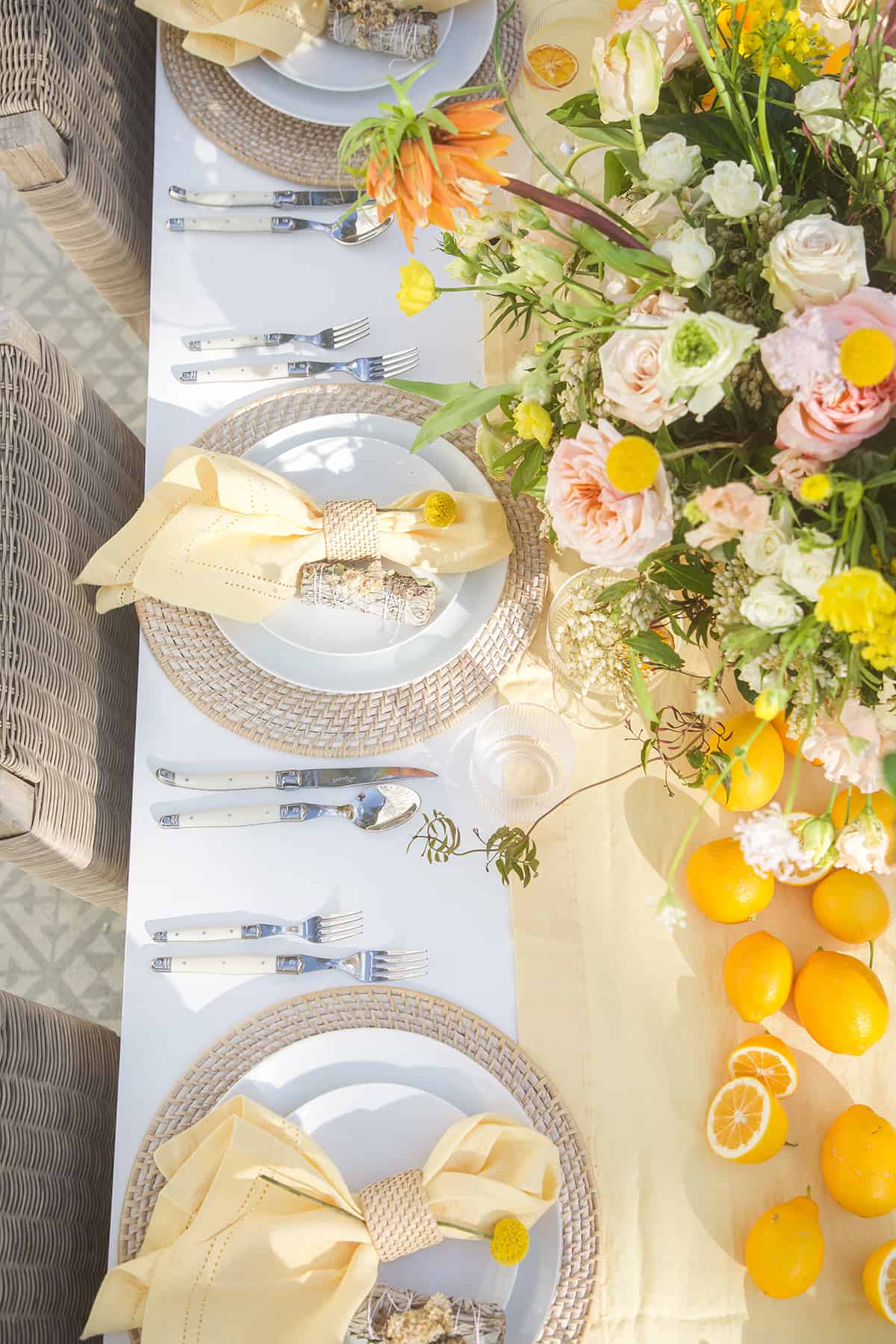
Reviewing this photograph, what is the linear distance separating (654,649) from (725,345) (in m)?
0.24

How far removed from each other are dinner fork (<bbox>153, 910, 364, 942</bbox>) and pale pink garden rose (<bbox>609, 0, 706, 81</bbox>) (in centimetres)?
67

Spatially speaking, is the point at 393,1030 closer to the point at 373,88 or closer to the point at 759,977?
the point at 759,977

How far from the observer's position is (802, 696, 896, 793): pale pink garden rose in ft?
2.08

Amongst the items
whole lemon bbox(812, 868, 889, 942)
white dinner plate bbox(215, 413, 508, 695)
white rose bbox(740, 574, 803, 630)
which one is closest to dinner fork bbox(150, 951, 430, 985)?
white dinner plate bbox(215, 413, 508, 695)

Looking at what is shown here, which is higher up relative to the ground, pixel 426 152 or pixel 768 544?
pixel 426 152

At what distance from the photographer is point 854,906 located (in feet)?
2.75

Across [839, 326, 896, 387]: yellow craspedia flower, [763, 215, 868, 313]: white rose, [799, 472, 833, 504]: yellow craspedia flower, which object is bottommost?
[799, 472, 833, 504]: yellow craspedia flower

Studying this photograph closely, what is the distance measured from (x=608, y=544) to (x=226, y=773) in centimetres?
44

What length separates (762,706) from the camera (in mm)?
596

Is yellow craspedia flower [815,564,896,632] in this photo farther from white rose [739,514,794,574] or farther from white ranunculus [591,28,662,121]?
white ranunculus [591,28,662,121]

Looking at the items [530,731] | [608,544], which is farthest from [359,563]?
[608,544]

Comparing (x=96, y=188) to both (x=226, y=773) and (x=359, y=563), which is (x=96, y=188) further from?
(x=226, y=773)

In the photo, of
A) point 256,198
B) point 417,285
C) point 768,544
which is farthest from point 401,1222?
point 256,198

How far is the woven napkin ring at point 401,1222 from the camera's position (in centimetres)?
75
